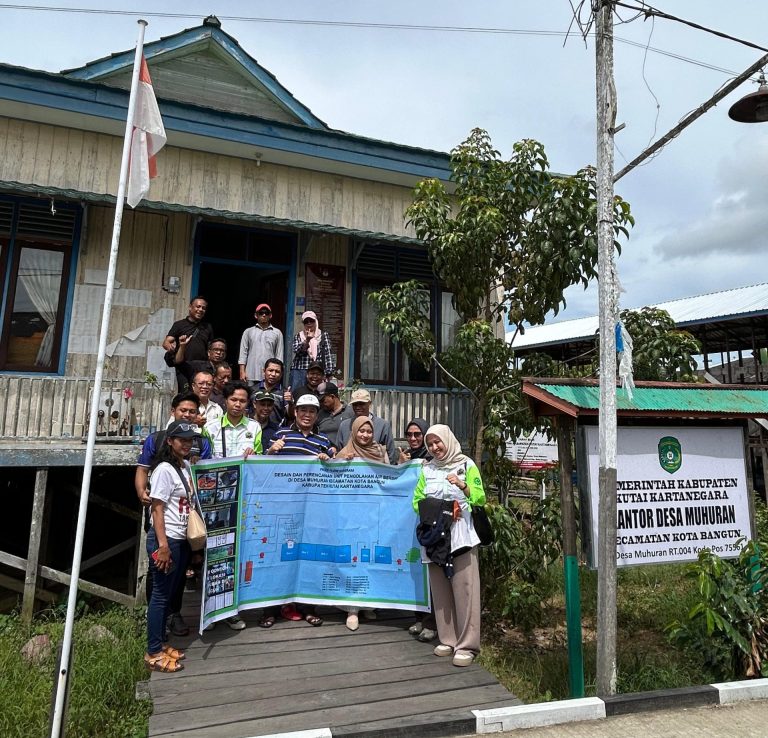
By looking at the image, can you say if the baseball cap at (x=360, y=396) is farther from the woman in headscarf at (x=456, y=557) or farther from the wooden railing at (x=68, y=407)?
the wooden railing at (x=68, y=407)

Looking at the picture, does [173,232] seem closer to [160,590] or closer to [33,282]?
[33,282]

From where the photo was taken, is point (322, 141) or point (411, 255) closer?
point (322, 141)

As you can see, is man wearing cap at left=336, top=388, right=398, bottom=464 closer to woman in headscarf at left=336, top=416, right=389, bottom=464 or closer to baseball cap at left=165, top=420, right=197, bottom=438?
woman in headscarf at left=336, top=416, right=389, bottom=464

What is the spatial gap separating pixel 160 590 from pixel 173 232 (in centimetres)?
517

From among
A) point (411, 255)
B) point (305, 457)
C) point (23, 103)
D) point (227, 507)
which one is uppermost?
point (23, 103)

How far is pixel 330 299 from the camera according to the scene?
27.1 ft

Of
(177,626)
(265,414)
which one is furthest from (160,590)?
(265,414)

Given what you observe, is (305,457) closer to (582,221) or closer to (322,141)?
(582,221)

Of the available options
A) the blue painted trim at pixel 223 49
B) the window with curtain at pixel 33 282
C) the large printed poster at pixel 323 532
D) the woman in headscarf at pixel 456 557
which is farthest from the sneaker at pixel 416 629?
the blue painted trim at pixel 223 49

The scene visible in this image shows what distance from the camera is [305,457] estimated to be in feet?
15.5

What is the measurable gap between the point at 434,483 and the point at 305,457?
44.6 inches

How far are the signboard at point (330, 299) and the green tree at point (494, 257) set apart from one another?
1.69 metres

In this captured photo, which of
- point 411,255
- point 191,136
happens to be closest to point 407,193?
point 411,255

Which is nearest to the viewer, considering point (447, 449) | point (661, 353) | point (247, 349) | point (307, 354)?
point (447, 449)
